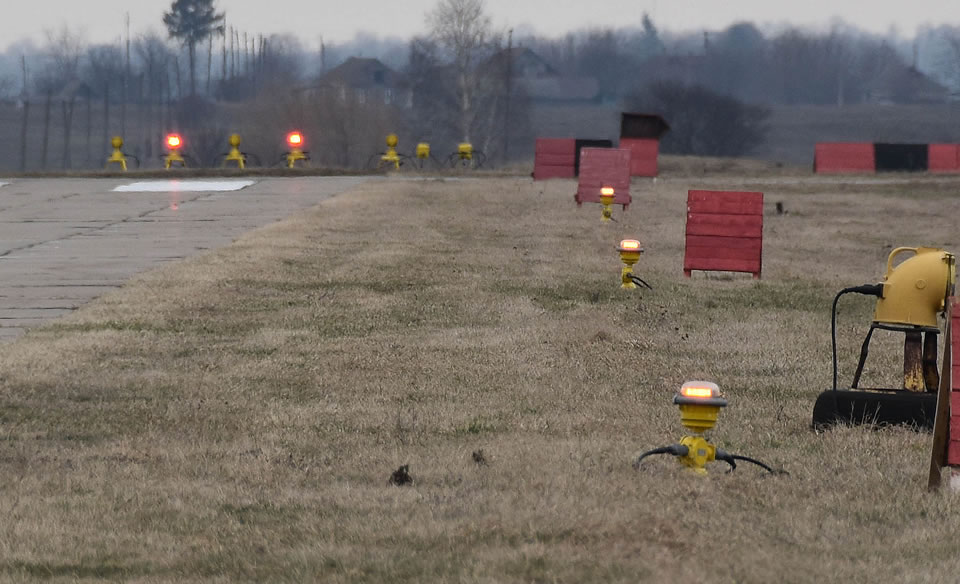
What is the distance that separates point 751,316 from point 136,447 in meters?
7.83

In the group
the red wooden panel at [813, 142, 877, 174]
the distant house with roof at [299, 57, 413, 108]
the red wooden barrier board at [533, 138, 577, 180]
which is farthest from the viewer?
the distant house with roof at [299, 57, 413, 108]

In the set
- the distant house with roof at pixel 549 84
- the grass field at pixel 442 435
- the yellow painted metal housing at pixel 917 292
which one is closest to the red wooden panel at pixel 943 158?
the grass field at pixel 442 435

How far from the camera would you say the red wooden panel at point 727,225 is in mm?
18297

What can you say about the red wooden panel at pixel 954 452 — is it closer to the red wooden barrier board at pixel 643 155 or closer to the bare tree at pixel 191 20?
the red wooden barrier board at pixel 643 155

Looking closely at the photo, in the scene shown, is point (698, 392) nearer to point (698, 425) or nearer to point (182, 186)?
point (698, 425)

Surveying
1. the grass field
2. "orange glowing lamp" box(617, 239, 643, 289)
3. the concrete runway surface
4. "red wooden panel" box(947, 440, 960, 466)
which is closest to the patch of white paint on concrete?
the concrete runway surface

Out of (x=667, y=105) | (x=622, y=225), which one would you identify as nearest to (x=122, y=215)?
(x=622, y=225)

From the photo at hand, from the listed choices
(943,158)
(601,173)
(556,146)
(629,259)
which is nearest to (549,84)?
(943,158)

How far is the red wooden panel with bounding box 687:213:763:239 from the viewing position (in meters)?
18.3

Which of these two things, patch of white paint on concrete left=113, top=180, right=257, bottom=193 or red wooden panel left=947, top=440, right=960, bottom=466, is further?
patch of white paint on concrete left=113, top=180, right=257, bottom=193

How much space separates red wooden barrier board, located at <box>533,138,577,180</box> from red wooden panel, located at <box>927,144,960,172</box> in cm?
1272

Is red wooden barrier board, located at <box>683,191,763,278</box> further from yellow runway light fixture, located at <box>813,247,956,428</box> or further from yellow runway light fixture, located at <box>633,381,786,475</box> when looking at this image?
yellow runway light fixture, located at <box>633,381,786,475</box>

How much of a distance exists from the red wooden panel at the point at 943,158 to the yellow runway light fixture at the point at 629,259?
31.7m

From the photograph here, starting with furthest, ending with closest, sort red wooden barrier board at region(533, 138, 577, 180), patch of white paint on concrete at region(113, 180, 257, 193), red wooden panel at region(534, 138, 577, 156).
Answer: red wooden panel at region(534, 138, 577, 156)
red wooden barrier board at region(533, 138, 577, 180)
patch of white paint on concrete at region(113, 180, 257, 193)
